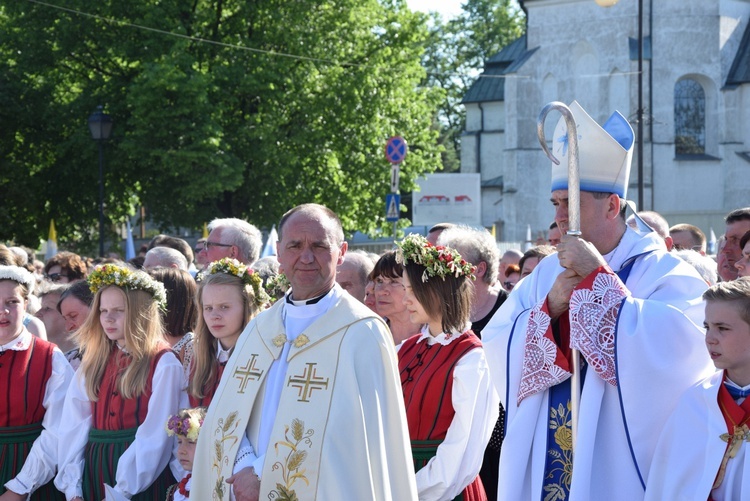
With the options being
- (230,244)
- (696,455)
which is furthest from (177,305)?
(696,455)

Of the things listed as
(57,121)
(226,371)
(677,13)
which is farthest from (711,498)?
(677,13)

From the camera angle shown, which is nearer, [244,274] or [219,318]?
[219,318]

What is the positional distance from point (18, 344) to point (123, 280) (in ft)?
2.89

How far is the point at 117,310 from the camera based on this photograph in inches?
241

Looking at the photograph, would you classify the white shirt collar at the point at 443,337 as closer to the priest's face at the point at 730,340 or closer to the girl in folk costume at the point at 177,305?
the priest's face at the point at 730,340

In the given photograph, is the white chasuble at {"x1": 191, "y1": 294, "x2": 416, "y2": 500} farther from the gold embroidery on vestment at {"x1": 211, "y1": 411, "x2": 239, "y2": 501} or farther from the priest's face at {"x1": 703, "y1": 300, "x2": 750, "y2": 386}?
the priest's face at {"x1": 703, "y1": 300, "x2": 750, "y2": 386}

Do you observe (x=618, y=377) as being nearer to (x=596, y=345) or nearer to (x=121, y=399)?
(x=596, y=345)

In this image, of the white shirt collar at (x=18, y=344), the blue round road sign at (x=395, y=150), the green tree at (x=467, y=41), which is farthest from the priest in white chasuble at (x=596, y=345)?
the green tree at (x=467, y=41)

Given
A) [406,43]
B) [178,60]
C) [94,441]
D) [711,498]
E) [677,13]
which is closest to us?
[711,498]

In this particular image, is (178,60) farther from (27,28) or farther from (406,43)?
(406,43)

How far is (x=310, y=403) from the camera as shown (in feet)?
13.8

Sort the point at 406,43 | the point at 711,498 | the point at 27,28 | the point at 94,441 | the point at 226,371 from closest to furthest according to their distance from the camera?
the point at 711,498 → the point at 226,371 → the point at 94,441 → the point at 27,28 → the point at 406,43

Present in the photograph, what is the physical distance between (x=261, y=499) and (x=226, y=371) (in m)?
0.65

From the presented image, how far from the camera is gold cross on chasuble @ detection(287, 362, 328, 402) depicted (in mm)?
4227
